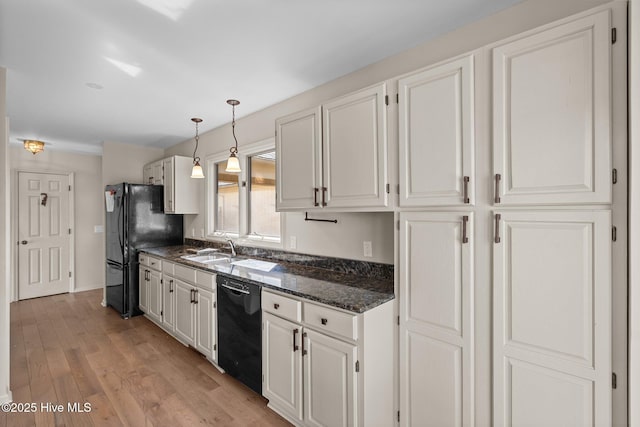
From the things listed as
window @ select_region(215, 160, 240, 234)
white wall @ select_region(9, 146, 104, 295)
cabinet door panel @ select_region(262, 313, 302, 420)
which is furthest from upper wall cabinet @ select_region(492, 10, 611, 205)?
white wall @ select_region(9, 146, 104, 295)

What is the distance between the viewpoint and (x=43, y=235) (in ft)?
16.4

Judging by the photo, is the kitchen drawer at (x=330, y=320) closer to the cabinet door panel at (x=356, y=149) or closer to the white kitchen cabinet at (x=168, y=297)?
the cabinet door panel at (x=356, y=149)

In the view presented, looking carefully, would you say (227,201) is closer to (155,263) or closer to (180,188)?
(180,188)

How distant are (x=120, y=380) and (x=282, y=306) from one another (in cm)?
172

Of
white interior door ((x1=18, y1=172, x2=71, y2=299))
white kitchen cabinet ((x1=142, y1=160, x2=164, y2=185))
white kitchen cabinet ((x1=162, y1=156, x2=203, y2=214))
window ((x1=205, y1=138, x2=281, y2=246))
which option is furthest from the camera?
white interior door ((x1=18, y1=172, x2=71, y2=299))

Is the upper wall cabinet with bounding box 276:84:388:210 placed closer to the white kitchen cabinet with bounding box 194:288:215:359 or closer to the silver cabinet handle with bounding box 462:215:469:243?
the silver cabinet handle with bounding box 462:215:469:243

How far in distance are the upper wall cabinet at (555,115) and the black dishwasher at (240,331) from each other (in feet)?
5.69

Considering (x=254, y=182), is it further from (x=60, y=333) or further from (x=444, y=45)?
(x=60, y=333)

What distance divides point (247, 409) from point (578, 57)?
2736 millimetres

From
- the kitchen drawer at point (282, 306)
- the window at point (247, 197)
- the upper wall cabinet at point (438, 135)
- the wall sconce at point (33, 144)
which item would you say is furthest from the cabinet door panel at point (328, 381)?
the wall sconce at point (33, 144)

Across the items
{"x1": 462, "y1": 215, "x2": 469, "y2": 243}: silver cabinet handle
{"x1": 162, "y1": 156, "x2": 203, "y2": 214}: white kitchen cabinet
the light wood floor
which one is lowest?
the light wood floor

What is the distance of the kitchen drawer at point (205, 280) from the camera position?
259 cm

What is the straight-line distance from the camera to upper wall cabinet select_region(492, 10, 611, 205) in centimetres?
113
